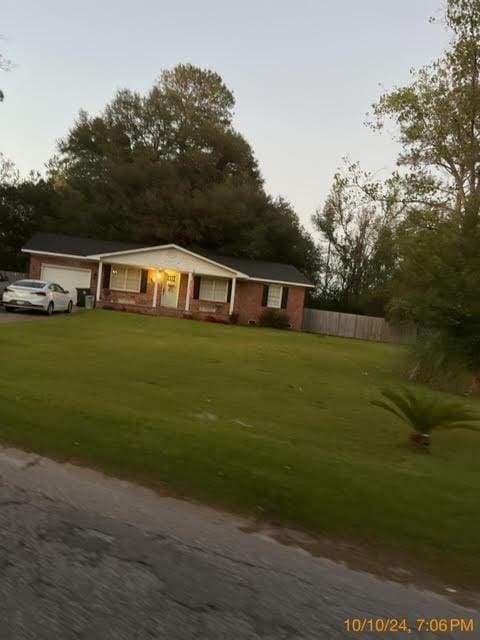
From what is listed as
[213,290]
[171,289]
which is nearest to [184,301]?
[171,289]

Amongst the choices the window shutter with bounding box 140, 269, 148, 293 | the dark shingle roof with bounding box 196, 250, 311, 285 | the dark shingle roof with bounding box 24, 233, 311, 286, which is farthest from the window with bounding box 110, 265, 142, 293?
the dark shingle roof with bounding box 196, 250, 311, 285

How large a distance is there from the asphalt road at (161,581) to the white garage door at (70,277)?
93.8 ft

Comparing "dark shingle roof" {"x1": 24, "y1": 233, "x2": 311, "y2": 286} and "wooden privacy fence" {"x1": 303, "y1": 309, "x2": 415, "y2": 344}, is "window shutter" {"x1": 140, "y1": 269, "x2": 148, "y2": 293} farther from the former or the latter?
"wooden privacy fence" {"x1": 303, "y1": 309, "x2": 415, "y2": 344}

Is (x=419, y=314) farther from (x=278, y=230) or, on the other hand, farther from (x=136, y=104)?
(x=136, y=104)

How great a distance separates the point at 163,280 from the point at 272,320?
7072mm

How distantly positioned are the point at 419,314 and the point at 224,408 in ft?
23.4

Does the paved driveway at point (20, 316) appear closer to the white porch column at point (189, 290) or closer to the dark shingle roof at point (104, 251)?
the dark shingle roof at point (104, 251)

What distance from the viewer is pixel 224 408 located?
8453 mm

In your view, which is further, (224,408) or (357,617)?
(224,408)

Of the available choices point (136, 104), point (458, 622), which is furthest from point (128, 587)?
point (136, 104)

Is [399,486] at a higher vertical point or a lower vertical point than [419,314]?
lower

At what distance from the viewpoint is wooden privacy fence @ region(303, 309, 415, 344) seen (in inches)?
1428

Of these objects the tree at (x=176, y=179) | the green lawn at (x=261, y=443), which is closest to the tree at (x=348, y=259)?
the tree at (x=176, y=179)

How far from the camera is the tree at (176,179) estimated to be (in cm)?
4331
